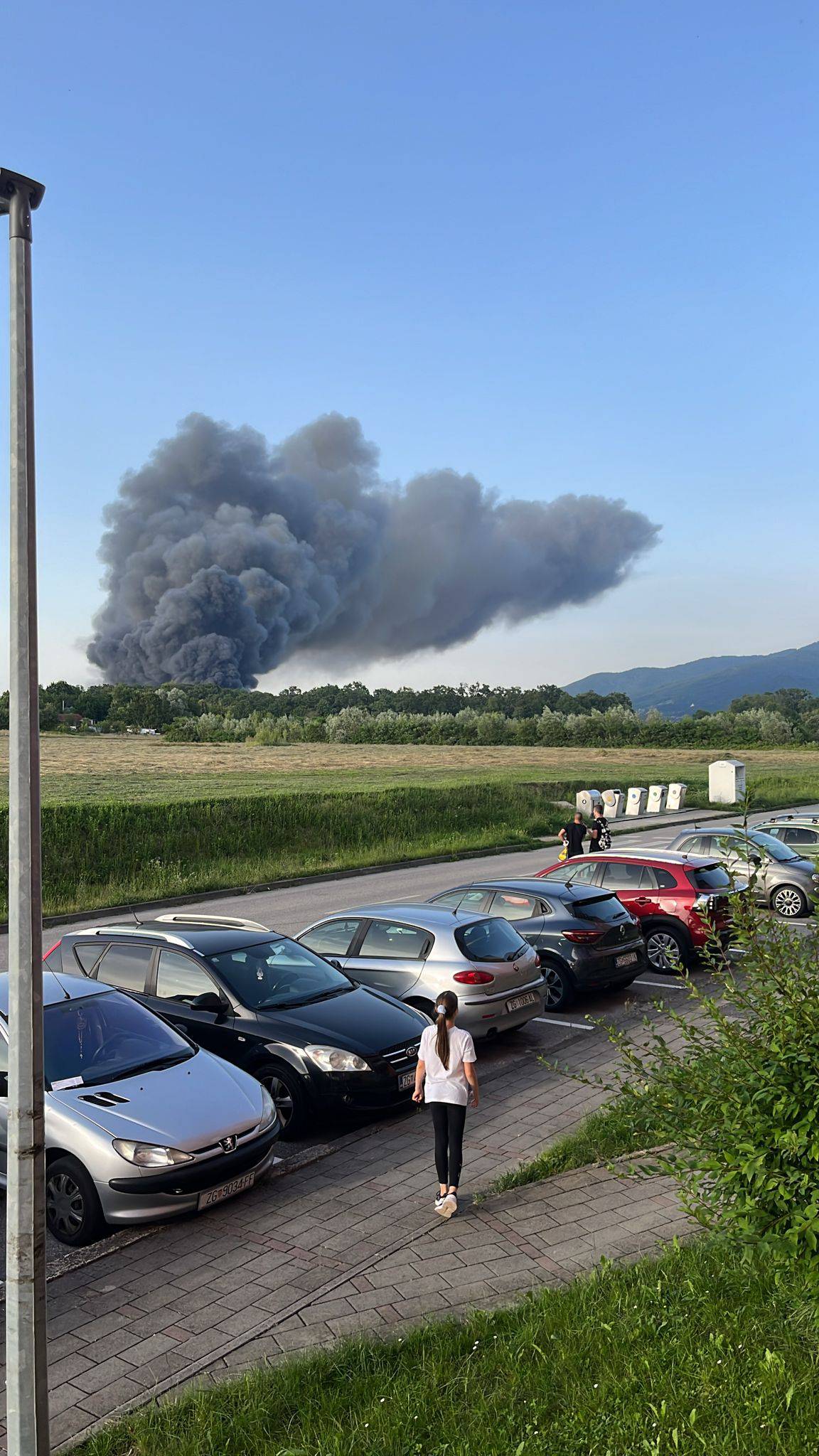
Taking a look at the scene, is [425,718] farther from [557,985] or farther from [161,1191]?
[161,1191]

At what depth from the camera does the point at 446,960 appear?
9945mm

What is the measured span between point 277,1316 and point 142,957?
4459mm

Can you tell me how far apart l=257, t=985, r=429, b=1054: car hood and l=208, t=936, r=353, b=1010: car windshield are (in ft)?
0.50

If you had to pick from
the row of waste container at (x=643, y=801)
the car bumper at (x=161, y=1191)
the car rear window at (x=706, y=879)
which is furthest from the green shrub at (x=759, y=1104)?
the row of waste container at (x=643, y=801)

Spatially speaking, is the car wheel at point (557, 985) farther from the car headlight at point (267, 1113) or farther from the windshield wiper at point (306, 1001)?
the car headlight at point (267, 1113)

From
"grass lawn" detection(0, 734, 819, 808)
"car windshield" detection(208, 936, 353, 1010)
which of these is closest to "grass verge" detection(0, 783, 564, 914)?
"grass lawn" detection(0, 734, 819, 808)

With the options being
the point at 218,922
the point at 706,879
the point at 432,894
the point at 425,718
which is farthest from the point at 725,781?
the point at 425,718

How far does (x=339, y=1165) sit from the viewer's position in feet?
24.0

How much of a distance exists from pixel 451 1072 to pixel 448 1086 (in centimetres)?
8

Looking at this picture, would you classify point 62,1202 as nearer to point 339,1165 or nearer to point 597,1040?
point 339,1165

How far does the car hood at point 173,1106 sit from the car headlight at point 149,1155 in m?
0.03

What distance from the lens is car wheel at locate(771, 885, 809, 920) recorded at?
58.9ft

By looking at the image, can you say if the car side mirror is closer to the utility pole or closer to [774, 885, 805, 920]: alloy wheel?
the utility pole

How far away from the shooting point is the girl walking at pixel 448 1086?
6359 millimetres
